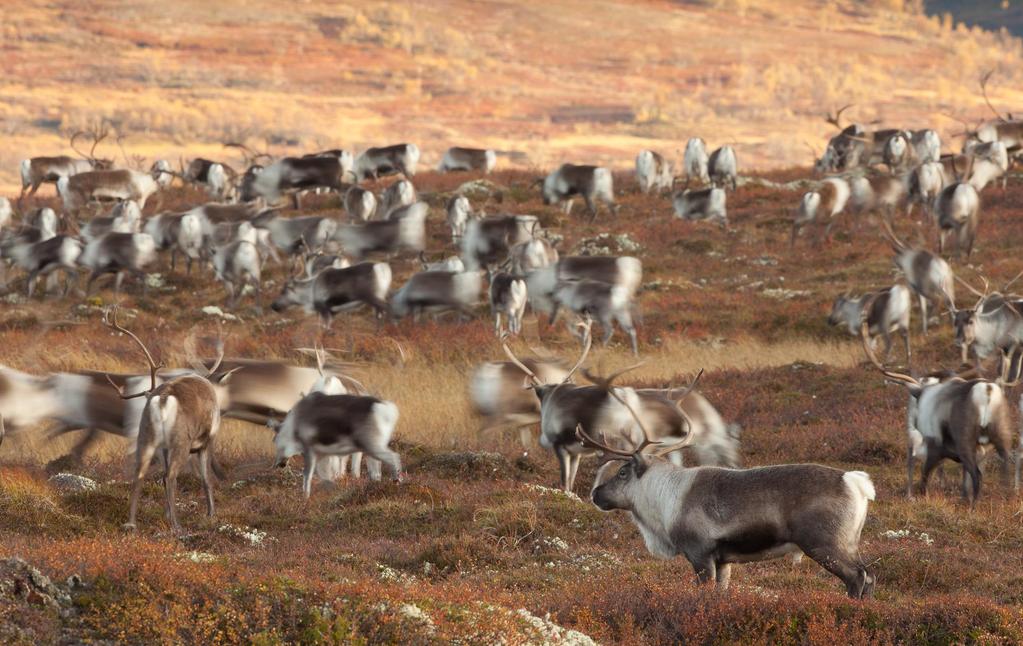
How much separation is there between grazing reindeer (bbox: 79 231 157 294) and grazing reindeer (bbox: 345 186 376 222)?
644 centimetres

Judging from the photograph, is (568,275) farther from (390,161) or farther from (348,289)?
(390,161)

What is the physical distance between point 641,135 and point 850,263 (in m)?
65.5

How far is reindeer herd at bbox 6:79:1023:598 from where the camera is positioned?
9.09 m

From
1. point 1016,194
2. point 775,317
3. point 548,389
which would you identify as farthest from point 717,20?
point 548,389

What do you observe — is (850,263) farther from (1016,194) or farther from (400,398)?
(400,398)

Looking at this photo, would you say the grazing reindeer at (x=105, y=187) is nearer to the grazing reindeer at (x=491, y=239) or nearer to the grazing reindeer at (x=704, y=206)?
the grazing reindeer at (x=491, y=239)

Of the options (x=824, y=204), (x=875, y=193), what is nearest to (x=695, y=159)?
(x=875, y=193)

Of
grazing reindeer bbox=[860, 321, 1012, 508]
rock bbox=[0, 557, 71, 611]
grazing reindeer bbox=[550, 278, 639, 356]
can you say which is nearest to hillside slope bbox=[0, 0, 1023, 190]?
grazing reindeer bbox=[550, 278, 639, 356]

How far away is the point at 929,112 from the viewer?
103750 millimetres

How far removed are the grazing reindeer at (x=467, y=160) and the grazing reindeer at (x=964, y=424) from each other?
104 feet

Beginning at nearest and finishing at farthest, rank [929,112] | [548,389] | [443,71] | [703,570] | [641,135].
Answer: [703,570] → [548,389] → [641,135] → [929,112] → [443,71]

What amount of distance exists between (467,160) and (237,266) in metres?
19.3

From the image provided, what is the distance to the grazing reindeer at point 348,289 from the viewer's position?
22703 mm

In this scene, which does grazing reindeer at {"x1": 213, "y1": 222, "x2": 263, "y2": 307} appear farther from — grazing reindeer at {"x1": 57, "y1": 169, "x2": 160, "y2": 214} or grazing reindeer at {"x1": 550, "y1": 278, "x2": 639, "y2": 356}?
grazing reindeer at {"x1": 57, "y1": 169, "x2": 160, "y2": 214}
